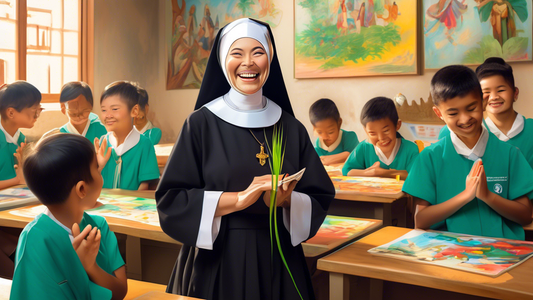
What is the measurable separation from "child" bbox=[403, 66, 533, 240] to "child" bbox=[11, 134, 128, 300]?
4.85 ft

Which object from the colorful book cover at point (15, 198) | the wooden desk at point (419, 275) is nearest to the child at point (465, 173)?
the wooden desk at point (419, 275)

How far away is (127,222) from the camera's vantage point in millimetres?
2469

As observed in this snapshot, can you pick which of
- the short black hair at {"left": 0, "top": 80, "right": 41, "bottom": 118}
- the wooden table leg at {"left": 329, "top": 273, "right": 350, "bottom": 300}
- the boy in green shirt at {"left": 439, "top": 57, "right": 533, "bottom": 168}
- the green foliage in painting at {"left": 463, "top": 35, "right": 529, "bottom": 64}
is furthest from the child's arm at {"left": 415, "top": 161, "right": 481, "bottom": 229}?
the green foliage in painting at {"left": 463, "top": 35, "right": 529, "bottom": 64}

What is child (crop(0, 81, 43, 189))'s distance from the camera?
3.79 meters

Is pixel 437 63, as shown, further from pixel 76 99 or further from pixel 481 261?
pixel 481 261

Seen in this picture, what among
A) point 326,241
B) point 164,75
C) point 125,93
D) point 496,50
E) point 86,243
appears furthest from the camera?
point 164,75

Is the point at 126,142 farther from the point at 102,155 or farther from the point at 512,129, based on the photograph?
the point at 512,129

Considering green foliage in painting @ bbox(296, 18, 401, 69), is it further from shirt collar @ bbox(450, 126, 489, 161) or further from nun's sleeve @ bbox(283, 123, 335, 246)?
nun's sleeve @ bbox(283, 123, 335, 246)

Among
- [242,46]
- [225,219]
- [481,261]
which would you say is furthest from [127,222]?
[481,261]

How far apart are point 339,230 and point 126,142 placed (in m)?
1.82

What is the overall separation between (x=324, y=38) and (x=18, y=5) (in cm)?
439

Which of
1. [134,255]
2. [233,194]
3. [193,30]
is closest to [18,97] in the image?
[134,255]

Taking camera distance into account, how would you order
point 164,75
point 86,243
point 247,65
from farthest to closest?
point 164,75 → point 247,65 → point 86,243

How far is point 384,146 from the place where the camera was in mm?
4457
